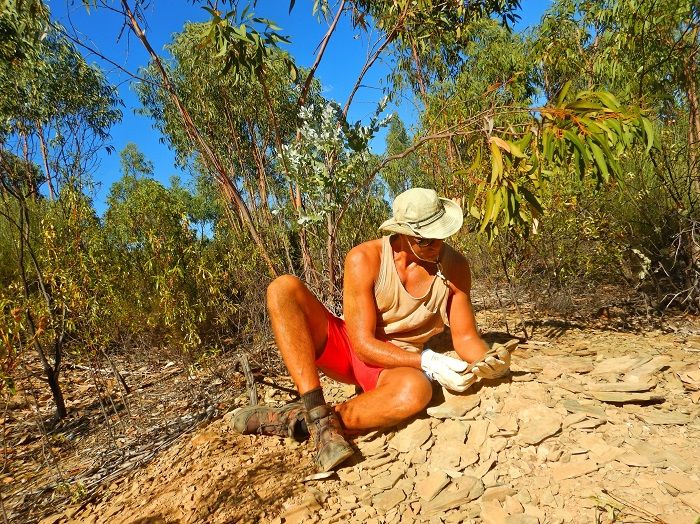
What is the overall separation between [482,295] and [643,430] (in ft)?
10.2

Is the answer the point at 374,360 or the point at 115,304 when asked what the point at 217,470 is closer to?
the point at 374,360

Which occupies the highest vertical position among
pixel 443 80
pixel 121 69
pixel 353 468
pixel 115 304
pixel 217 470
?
pixel 443 80

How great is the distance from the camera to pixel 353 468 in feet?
5.70

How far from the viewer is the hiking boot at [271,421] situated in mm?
1986

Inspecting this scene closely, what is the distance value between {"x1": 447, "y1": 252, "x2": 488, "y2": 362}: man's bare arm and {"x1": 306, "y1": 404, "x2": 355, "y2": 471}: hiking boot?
2.17 ft

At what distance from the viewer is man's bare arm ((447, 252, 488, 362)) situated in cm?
202

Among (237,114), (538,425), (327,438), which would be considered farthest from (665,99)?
(237,114)

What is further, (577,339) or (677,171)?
(677,171)

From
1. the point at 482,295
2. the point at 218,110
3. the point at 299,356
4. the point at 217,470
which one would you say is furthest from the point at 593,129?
the point at 218,110

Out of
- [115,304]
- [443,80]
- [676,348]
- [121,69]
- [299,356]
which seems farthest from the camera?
[443,80]

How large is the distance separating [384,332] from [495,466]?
766 mm

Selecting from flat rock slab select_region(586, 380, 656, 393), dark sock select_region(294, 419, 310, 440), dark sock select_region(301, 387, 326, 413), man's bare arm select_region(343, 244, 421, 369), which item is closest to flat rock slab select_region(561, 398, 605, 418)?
flat rock slab select_region(586, 380, 656, 393)

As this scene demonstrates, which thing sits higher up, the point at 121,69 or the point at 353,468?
the point at 121,69

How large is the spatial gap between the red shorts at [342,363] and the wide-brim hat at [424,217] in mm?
611
